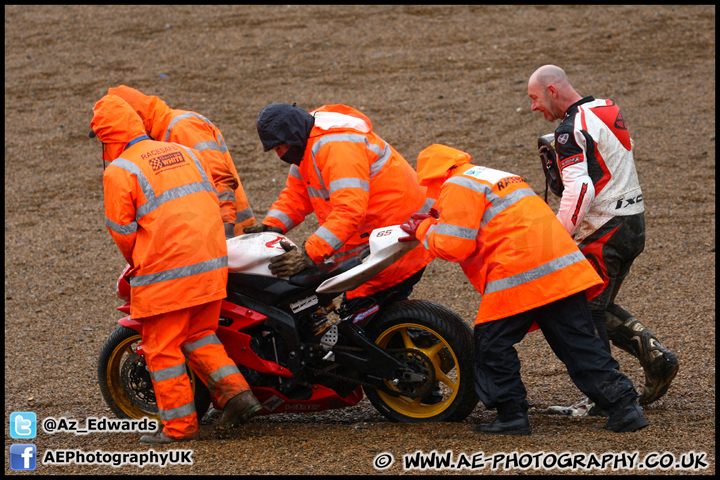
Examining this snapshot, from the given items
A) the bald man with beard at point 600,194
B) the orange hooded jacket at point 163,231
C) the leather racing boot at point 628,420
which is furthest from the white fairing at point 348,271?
the leather racing boot at point 628,420

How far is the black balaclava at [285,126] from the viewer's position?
4.70 metres

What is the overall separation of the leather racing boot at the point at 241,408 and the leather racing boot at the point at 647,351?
7.17 feet

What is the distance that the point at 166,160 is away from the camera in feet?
15.2

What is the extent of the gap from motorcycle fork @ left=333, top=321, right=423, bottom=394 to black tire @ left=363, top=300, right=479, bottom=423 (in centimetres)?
9

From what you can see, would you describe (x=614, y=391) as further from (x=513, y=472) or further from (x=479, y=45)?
(x=479, y=45)

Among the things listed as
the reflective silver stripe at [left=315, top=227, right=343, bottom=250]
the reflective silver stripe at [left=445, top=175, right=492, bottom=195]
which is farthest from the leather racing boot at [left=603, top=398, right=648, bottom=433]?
the reflective silver stripe at [left=315, top=227, right=343, bottom=250]

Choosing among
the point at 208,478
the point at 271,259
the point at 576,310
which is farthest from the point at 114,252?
the point at 576,310

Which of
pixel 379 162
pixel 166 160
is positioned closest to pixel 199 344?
pixel 166 160

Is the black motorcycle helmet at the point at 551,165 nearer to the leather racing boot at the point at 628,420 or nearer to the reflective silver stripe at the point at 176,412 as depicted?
the leather racing boot at the point at 628,420

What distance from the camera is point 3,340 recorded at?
22.0 feet

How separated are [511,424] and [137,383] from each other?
2324 millimetres

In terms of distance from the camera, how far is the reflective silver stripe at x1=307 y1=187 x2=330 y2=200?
16.0ft

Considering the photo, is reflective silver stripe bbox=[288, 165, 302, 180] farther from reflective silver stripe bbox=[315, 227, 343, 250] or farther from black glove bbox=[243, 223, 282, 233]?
reflective silver stripe bbox=[315, 227, 343, 250]

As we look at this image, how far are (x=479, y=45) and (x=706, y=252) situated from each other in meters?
6.91
